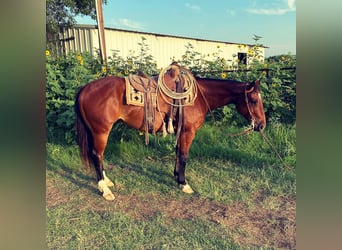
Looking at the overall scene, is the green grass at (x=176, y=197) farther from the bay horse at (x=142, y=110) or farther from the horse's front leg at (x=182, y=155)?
the bay horse at (x=142, y=110)

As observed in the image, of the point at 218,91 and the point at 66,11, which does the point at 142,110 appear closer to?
the point at 218,91

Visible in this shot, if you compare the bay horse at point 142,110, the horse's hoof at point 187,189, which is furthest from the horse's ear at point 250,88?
the horse's hoof at point 187,189

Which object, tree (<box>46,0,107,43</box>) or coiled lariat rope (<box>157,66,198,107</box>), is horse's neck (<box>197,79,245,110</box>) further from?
tree (<box>46,0,107,43</box>)

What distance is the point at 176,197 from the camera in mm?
2811

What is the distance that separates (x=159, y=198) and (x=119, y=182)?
2.18 ft

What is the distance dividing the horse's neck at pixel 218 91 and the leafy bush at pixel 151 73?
4.22ft

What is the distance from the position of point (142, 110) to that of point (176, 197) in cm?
100

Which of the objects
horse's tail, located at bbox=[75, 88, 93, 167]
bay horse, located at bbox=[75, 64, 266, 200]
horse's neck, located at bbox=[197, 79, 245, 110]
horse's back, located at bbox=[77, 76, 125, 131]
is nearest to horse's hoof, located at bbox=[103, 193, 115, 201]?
bay horse, located at bbox=[75, 64, 266, 200]

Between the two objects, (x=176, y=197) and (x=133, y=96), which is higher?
(x=133, y=96)

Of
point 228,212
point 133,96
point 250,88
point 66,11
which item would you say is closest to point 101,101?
point 133,96

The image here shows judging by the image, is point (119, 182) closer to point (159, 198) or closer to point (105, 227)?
point (159, 198)

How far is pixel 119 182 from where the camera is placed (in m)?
3.23
